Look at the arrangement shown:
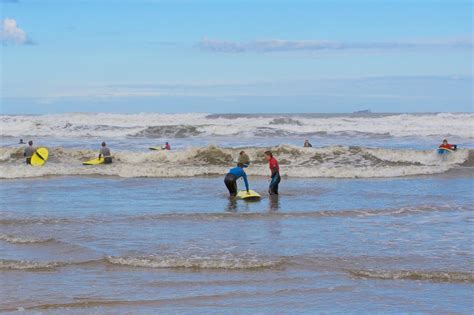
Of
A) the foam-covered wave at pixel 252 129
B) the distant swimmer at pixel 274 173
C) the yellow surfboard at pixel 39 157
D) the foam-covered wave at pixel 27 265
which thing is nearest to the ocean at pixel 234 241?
the foam-covered wave at pixel 27 265

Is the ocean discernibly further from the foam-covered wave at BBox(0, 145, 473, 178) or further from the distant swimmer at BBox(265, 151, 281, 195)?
the distant swimmer at BBox(265, 151, 281, 195)

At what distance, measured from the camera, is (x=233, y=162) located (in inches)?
1190

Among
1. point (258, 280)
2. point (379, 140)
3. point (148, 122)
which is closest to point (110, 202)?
point (258, 280)

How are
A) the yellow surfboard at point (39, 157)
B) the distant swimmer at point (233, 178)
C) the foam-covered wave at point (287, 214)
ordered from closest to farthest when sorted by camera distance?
the foam-covered wave at point (287, 214), the distant swimmer at point (233, 178), the yellow surfboard at point (39, 157)

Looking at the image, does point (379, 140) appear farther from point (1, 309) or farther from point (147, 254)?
point (1, 309)

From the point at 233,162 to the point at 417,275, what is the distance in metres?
20.9

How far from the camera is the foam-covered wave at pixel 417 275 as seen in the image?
945cm

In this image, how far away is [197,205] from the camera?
17172 millimetres

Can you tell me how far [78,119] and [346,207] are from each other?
5888cm

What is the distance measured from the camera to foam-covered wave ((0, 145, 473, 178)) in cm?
2545

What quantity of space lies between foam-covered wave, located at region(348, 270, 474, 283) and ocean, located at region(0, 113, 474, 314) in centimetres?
3

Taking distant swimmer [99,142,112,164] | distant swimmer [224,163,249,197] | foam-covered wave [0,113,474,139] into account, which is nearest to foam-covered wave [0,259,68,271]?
distant swimmer [224,163,249,197]

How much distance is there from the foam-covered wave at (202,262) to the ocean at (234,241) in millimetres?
33

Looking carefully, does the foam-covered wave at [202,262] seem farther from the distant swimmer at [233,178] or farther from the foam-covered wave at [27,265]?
the distant swimmer at [233,178]
